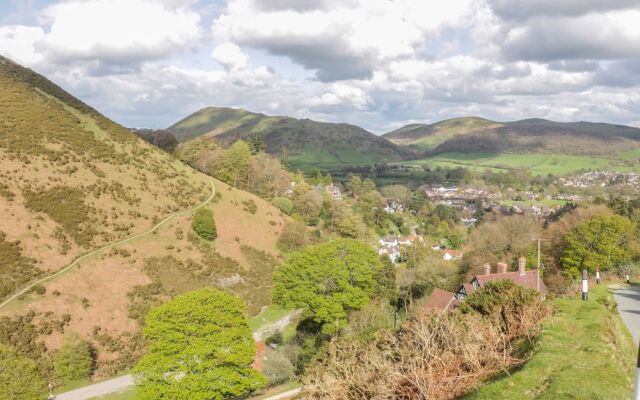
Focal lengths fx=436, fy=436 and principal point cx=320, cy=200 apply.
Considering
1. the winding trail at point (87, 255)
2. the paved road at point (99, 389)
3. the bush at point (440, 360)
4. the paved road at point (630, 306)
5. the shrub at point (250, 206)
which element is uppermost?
the bush at point (440, 360)

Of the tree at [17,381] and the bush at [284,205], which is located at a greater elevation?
the bush at [284,205]

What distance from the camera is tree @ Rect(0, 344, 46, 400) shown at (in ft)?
66.7

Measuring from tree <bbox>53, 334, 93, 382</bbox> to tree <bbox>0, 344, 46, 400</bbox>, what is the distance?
8.82 meters

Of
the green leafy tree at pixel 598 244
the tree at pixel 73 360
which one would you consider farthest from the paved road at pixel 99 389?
the green leafy tree at pixel 598 244

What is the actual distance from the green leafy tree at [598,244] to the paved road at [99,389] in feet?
126

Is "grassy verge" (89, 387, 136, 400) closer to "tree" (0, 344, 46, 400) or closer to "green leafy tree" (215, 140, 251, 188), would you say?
"tree" (0, 344, 46, 400)

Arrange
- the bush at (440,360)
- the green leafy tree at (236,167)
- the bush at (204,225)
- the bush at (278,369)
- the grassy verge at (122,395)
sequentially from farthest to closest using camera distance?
the green leafy tree at (236,167) < the bush at (204,225) < the bush at (278,369) < the grassy verge at (122,395) < the bush at (440,360)

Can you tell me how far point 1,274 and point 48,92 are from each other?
41.9 m

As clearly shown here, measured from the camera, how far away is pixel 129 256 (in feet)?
142

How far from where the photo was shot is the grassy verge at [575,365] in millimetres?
7148

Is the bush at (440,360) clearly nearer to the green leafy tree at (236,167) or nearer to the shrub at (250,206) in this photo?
the shrub at (250,206)

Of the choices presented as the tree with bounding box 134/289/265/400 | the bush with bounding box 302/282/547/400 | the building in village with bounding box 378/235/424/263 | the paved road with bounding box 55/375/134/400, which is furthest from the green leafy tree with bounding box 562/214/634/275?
the building in village with bounding box 378/235/424/263

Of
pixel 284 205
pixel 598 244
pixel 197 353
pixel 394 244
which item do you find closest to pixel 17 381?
pixel 197 353

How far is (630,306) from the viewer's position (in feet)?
Answer: 47.8
